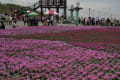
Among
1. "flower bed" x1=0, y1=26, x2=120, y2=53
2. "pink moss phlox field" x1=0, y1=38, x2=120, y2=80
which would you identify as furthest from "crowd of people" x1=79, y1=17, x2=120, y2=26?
"pink moss phlox field" x1=0, y1=38, x2=120, y2=80

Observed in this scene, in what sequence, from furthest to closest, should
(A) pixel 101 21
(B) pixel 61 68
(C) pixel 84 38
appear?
(A) pixel 101 21
(C) pixel 84 38
(B) pixel 61 68

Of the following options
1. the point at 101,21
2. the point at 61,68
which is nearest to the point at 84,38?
the point at 61,68

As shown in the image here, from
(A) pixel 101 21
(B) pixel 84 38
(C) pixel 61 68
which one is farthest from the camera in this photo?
(A) pixel 101 21

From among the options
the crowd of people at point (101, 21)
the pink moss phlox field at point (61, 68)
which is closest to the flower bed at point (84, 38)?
the pink moss phlox field at point (61, 68)

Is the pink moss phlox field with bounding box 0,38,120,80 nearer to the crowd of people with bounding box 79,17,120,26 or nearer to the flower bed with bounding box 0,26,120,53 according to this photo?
the flower bed with bounding box 0,26,120,53

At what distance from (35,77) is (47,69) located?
0.83 metres

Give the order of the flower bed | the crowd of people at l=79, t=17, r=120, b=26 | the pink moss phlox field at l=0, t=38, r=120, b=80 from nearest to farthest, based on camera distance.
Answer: the pink moss phlox field at l=0, t=38, r=120, b=80, the flower bed, the crowd of people at l=79, t=17, r=120, b=26

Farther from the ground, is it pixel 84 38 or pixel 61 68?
pixel 84 38

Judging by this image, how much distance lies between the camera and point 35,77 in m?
6.55

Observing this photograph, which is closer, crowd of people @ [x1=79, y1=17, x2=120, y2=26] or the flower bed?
the flower bed

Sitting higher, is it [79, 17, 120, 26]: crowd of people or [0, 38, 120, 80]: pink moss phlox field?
[79, 17, 120, 26]: crowd of people

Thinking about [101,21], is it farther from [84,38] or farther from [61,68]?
[61,68]

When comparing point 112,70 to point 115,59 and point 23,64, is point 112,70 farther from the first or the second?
point 23,64

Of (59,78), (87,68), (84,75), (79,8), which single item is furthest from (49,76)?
(79,8)
